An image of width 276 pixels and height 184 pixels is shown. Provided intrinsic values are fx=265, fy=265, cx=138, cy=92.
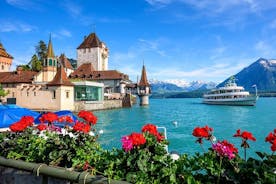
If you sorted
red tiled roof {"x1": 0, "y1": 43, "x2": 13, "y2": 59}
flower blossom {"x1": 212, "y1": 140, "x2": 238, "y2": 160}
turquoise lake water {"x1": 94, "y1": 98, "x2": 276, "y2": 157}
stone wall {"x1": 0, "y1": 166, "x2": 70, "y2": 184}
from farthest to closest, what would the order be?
red tiled roof {"x1": 0, "y1": 43, "x2": 13, "y2": 59}, turquoise lake water {"x1": 94, "y1": 98, "x2": 276, "y2": 157}, stone wall {"x1": 0, "y1": 166, "x2": 70, "y2": 184}, flower blossom {"x1": 212, "y1": 140, "x2": 238, "y2": 160}

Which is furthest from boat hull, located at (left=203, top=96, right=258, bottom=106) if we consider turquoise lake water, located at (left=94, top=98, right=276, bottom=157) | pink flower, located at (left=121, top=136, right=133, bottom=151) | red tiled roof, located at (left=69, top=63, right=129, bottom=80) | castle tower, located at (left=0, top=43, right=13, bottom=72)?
pink flower, located at (left=121, top=136, right=133, bottom=151)

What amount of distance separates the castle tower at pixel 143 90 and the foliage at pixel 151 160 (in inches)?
2930

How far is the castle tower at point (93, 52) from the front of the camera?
278 feet

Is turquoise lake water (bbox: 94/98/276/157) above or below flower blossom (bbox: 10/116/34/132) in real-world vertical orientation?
below

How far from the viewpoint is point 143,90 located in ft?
266

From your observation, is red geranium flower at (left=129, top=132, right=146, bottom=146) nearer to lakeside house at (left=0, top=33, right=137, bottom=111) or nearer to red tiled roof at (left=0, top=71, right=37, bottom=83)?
lakeside house at (left=0, top=33, right=137, bottom=111)

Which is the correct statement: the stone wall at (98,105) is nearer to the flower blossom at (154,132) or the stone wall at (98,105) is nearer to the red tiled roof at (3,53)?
the red tiled roof at (3,53)

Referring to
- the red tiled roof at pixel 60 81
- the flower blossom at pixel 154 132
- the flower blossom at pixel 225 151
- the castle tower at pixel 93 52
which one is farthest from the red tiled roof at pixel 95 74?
the flower blossom at pixel 225 151

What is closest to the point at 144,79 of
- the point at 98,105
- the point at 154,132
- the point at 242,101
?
the point at 98,105

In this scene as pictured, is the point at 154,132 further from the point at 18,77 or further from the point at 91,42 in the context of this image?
the point at 91,42

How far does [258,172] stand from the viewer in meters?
2.45

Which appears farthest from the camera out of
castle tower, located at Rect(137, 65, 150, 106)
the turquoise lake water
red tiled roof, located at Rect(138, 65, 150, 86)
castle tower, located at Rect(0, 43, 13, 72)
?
red tiled roof, located at Rect(138, 65, 150, 86)

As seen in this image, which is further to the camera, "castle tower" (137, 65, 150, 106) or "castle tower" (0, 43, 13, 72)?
"castle tower" (137, 65, 150, 106)

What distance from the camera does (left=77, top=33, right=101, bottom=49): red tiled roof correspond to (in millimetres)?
85812
